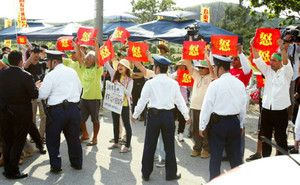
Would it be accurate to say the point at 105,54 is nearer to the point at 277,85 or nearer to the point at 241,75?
the point at 241,75

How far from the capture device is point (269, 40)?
500 cm

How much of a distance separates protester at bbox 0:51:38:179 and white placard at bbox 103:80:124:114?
70.1 inches

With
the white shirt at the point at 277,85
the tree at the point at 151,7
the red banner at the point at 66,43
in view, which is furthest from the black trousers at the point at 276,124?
the tree at the point at 151,7

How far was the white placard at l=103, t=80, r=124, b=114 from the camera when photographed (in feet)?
20.1

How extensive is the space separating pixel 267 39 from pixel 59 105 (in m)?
3.57

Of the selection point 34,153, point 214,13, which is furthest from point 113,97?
point 214,13

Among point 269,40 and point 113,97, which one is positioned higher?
point 269,40

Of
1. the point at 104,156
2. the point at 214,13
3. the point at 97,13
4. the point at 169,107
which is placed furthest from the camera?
the point at 214,13

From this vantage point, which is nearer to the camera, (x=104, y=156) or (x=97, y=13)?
(x=104, y=156)

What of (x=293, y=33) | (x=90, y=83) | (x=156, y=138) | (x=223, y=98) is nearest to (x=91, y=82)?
(x=90, y=83)

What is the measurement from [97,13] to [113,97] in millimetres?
5034

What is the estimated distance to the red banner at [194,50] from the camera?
5.82 m

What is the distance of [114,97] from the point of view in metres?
6.27

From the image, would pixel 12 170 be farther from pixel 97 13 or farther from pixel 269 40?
pixel 97 13
